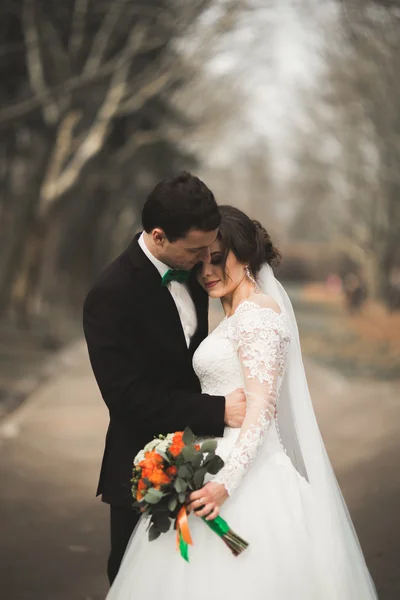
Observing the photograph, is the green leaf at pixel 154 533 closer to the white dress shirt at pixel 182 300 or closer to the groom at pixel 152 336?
the groom at pixel 152 336

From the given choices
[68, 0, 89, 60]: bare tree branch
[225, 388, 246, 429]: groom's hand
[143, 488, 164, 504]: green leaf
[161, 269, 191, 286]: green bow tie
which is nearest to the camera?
[143, 488, 164, 504]: green leaf

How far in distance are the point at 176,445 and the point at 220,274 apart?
0.99 m

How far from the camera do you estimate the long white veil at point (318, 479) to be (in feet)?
12.8

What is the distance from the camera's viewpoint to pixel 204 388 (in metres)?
4.19

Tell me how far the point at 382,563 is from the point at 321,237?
64468mm

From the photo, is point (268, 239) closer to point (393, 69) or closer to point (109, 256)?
point (393, 69)

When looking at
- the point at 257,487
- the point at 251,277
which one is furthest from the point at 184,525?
the point at 251,277

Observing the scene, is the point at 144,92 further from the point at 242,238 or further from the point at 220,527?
the point at 220,527

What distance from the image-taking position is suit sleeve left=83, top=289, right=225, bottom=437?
3.88 m

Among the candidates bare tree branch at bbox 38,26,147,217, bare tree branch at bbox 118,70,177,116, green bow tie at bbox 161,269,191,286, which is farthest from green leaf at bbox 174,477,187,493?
bare tree branch at bbox 118,70,177,116

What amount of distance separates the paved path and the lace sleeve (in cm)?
211

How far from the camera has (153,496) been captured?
11.4ft

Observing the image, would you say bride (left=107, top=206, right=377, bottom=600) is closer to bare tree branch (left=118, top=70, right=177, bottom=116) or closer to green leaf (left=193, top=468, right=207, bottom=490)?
green leaf (left=193, top=468, right=207, bottom=490)

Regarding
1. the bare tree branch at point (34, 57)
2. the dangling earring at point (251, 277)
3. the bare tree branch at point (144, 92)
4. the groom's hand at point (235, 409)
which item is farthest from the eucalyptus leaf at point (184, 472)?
the bare tree branch at point (144, 92)
